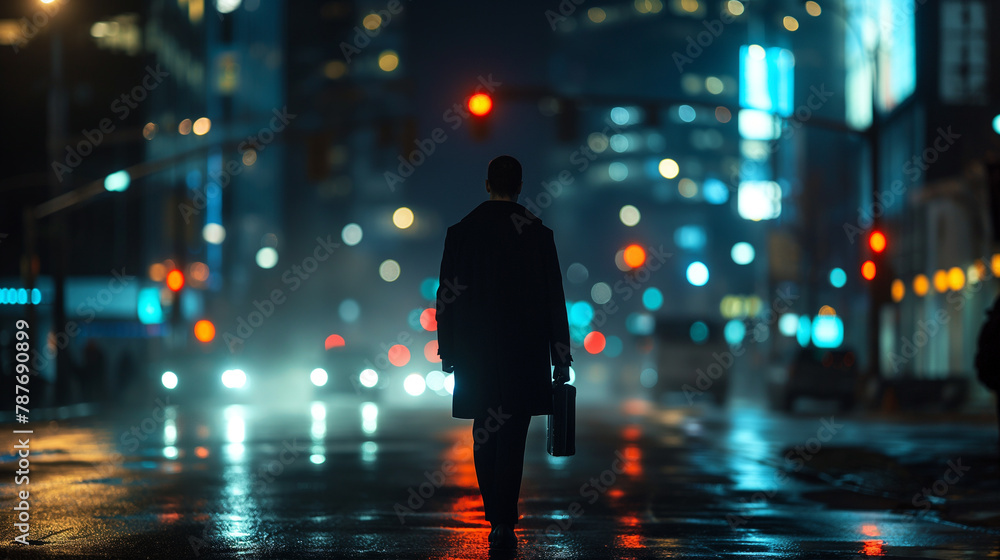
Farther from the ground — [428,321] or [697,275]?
[697,275]

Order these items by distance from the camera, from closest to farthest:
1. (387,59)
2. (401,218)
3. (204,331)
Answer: (204,331) < (387,59) < (401,218)

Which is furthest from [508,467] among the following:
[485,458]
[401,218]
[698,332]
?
[401,218]

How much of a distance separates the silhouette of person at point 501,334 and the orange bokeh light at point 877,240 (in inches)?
844

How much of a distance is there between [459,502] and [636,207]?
14472 cm

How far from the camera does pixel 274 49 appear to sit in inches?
5527

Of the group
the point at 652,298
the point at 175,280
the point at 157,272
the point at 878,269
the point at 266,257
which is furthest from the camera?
the point at 652,298

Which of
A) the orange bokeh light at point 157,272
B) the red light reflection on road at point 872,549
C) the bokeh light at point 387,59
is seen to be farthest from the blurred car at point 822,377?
the bokeh light at point 387,59

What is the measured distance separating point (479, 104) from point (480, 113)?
6.2 inches

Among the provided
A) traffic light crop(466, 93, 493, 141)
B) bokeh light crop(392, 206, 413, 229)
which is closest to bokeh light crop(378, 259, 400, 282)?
bokeh light crop(392, 206, 413, 229)

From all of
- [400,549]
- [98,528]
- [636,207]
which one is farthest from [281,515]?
[636,207]

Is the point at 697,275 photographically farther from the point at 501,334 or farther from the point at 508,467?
the point at 508,467

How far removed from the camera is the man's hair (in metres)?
7.58

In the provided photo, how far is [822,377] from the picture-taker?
34.7 metres

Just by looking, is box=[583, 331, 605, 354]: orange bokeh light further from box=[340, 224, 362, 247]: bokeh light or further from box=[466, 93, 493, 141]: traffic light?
box=[466, 93, 493, 141]: traffic light
